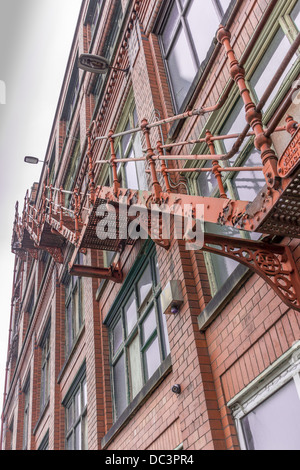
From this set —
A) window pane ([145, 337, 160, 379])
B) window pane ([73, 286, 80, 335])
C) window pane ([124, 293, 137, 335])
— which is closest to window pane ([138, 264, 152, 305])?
A: window pane ([124, 293, 137, 335])

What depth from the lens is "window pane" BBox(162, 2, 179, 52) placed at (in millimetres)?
8948

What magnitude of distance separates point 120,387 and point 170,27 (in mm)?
6940

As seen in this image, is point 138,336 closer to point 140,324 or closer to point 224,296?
point 140,324

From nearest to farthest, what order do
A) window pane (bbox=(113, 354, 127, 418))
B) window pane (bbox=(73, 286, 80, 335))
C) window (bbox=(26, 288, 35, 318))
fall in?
1. window pane (bbox=(113, 354, 127, 418))
2. window pane (bbox=(73, 286, 80, 335))
3. window (bbox=(26, 288, 35, 318))

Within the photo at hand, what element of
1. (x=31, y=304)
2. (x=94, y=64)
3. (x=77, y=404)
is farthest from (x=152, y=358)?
(x=31, y=304)

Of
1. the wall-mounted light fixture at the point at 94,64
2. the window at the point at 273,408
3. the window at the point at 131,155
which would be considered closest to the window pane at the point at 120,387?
the window at the point at 131,155

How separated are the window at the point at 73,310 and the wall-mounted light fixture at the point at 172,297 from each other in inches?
283

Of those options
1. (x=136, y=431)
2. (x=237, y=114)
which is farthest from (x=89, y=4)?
(x=136, y=431)

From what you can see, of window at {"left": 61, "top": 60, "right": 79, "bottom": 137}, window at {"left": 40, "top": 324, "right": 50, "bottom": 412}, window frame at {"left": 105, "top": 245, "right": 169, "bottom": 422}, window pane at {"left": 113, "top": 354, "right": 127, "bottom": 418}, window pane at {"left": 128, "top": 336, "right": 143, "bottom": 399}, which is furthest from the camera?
window at {"left": 61, "top": 60, "right": 79, "bottom": 137}

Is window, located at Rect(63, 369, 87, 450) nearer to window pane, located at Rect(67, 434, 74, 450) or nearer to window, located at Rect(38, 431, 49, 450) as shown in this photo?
window pane, located at Rect(67, 434, 74, 450)

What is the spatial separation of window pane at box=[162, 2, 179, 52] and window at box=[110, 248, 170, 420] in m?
4.12

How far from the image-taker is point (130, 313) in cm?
926

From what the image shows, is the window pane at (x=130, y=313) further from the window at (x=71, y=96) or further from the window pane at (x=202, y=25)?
the window at (x=71, y=96)
